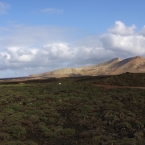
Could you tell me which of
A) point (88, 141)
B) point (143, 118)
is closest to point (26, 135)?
point (88, 141)

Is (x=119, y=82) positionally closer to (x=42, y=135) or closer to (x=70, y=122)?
(x=70, y=122)

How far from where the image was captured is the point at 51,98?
26.7 meters

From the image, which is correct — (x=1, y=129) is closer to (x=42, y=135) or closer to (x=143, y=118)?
(x=42, y=135)

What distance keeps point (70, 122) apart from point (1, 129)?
449cm

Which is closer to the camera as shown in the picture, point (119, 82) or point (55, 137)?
point (55, 137)

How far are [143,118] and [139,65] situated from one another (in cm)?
16250

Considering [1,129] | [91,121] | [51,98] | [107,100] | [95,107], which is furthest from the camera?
[51,98]

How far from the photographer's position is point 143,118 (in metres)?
17.1

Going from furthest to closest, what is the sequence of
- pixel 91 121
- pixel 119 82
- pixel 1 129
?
1. pixel 119 82
2. pixel 91 121
3. pixel 1 129

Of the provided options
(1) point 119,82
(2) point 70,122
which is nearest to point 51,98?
(2) point 70,122

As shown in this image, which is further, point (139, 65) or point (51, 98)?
point (139, 65)

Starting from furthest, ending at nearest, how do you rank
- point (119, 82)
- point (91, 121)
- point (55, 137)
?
point (119, 82) < point (91, 121) < point (55, 137)

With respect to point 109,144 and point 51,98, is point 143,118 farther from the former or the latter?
point 51,98

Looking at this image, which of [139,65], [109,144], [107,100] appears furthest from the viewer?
[139,65]
